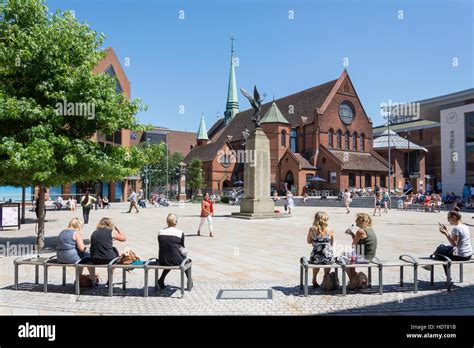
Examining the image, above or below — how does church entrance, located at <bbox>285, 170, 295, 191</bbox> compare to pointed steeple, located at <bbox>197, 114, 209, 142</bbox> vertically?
below

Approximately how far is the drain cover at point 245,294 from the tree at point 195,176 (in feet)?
183

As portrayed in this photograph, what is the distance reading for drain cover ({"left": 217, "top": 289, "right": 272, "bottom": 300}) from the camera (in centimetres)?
641

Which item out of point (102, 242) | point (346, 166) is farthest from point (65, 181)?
point (346, 166)

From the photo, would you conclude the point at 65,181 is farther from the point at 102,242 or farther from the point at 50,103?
the point at 102,242

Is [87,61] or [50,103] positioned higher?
[87,61]

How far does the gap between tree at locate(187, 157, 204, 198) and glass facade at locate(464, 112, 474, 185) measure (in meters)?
37.2

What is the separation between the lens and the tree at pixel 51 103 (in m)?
9.75

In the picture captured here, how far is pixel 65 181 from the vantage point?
10.7 m

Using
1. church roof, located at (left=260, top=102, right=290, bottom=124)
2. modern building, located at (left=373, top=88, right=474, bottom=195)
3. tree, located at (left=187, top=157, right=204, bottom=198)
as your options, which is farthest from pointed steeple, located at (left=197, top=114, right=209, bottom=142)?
modern building, located at (left=373, top=88, right=474, bottom=195)

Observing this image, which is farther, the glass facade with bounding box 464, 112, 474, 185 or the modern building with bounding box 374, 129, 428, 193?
the modern building with bounding box 374, 129, 428, 193

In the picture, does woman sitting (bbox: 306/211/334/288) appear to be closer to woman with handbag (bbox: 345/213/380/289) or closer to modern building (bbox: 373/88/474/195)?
woman with handbag (bbox: 345/213/380/289)

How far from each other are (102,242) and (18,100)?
543cm

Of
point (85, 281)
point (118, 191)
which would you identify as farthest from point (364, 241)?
point (118, 191)

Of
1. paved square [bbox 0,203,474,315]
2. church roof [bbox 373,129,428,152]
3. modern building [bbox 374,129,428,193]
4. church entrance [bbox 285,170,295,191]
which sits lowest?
paved square [bbox 0,203,474,315]
